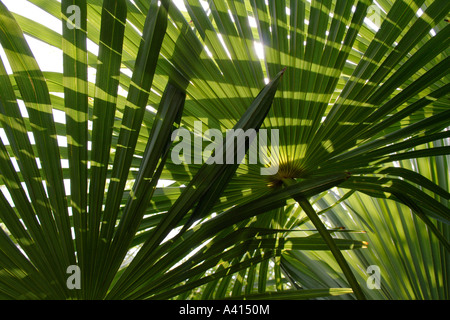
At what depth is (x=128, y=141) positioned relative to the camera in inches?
45.5

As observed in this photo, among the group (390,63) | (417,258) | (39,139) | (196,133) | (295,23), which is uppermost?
(295,23)

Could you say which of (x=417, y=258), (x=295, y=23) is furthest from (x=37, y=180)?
(x=417, y=258)

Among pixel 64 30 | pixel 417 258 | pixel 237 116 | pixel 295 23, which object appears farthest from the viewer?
pixel 417 258

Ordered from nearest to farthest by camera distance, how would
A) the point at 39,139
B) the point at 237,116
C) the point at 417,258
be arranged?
the point at 39,139, the point at 237,116, the point at 417,258

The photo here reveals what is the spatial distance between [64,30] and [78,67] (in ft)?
0.32

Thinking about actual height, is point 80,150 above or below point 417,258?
above

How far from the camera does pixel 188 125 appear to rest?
1524 mm

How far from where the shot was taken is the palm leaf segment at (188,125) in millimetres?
1062

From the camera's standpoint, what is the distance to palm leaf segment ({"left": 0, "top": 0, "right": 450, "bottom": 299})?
1062 mm

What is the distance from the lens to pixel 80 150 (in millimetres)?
1136
